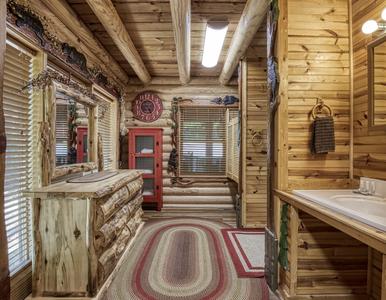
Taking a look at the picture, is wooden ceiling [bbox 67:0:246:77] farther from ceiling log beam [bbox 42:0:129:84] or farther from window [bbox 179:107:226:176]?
window [bbox 179:107:226:176]

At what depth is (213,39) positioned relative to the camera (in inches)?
124

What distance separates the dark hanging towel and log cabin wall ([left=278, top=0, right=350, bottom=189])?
82 millimetres

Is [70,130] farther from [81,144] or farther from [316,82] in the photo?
[316,82]

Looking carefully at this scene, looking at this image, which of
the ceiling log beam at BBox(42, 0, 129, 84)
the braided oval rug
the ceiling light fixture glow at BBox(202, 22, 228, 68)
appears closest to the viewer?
the braided oval rug

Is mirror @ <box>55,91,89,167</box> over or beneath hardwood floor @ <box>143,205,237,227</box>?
over

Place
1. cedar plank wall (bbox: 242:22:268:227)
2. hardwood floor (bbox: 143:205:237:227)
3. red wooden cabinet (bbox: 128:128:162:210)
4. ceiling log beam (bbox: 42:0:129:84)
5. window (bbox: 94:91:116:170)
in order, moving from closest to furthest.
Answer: ceiling log beam (bbox: 42:0:129:84)
cedar plank wall (bbox: 242:22:268:227)
window (bbox: 94:91:116:170)
hardwood floor (bbox: 143:205:237:227)
red wooden cabinet (bbox: 128:128:162:210)

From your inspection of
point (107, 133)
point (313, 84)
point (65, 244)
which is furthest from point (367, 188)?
point (107, 133)

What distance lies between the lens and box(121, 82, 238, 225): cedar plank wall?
5156mm

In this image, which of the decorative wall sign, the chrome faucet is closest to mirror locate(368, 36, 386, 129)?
the chrome faucet

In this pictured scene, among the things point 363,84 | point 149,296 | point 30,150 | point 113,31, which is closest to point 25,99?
point 30,150

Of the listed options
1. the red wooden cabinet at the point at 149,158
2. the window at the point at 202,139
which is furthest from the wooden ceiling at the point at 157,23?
the red wooden cabinet at the point at 149,158

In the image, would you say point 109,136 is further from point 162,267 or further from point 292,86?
point 292,86

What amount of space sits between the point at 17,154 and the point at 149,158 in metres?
2.89

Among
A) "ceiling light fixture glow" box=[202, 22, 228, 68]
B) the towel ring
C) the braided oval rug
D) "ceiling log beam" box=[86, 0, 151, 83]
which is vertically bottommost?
the braided oval rug
